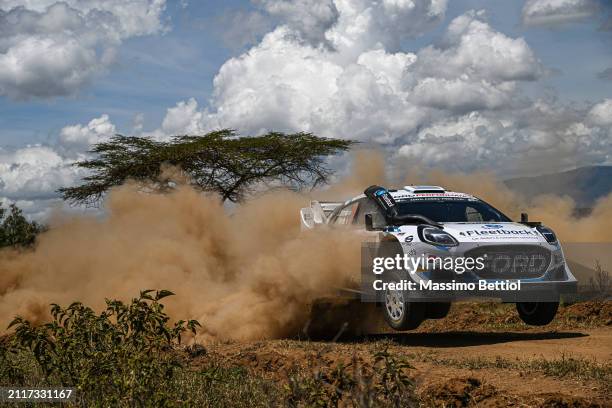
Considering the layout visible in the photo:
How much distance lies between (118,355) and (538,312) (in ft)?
20.8

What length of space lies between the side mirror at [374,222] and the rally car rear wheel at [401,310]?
762 millimetres

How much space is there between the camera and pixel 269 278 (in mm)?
12859

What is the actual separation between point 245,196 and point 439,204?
25.7 m

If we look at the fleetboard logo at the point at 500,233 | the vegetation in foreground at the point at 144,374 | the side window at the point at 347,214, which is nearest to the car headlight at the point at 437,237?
the fleetboard logo at the point at 500,233

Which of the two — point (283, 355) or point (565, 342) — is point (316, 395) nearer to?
point (283, 355)

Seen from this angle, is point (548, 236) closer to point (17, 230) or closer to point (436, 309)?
point (436, 309)

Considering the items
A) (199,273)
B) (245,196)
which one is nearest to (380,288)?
(199,273)

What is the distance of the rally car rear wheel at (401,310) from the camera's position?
10.5 m

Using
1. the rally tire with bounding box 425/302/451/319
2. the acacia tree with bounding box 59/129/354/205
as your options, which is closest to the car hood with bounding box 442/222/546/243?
the rally tire with bounding box 425/302/451/319

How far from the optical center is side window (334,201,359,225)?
12375mm

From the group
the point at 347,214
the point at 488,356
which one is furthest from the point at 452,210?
the point at 488,356

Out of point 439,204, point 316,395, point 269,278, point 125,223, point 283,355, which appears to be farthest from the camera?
point 125,223

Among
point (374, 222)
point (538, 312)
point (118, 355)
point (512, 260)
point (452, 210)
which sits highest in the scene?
point (452, 210)

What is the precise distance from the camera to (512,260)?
10633 mm
